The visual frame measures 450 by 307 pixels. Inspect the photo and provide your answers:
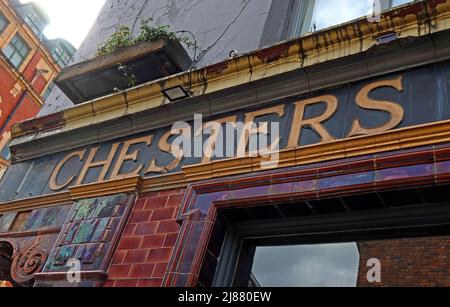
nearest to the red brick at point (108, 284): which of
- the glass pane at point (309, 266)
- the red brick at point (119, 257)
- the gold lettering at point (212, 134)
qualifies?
the red brick at point (119, 257)

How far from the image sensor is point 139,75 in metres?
5.68

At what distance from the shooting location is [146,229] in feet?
13.1

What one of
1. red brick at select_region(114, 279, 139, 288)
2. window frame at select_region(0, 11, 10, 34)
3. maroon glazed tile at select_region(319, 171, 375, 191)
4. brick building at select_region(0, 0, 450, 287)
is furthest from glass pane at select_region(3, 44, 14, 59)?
maroon glazed tile at select_region(319, 171, 375, 191)

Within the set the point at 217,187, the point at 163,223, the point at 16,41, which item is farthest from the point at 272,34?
the point at 16,41

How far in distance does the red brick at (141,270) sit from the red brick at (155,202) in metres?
0.61

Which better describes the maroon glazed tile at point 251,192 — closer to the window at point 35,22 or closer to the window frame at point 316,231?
the window frame at point 316,231

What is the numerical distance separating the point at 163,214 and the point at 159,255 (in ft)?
1.42

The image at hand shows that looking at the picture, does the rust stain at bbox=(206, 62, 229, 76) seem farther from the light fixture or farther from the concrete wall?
the concrete wall

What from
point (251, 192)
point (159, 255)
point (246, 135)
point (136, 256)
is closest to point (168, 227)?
point (159, 255)

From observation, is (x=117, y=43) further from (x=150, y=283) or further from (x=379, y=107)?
(x=379, y=107)

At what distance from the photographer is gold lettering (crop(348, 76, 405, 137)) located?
10.8 feet

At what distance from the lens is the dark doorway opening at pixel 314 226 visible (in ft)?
10.2

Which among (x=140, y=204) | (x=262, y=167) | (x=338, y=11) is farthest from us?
(x=338, y=11)

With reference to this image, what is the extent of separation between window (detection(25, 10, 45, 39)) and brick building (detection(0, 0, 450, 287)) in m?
22.4
